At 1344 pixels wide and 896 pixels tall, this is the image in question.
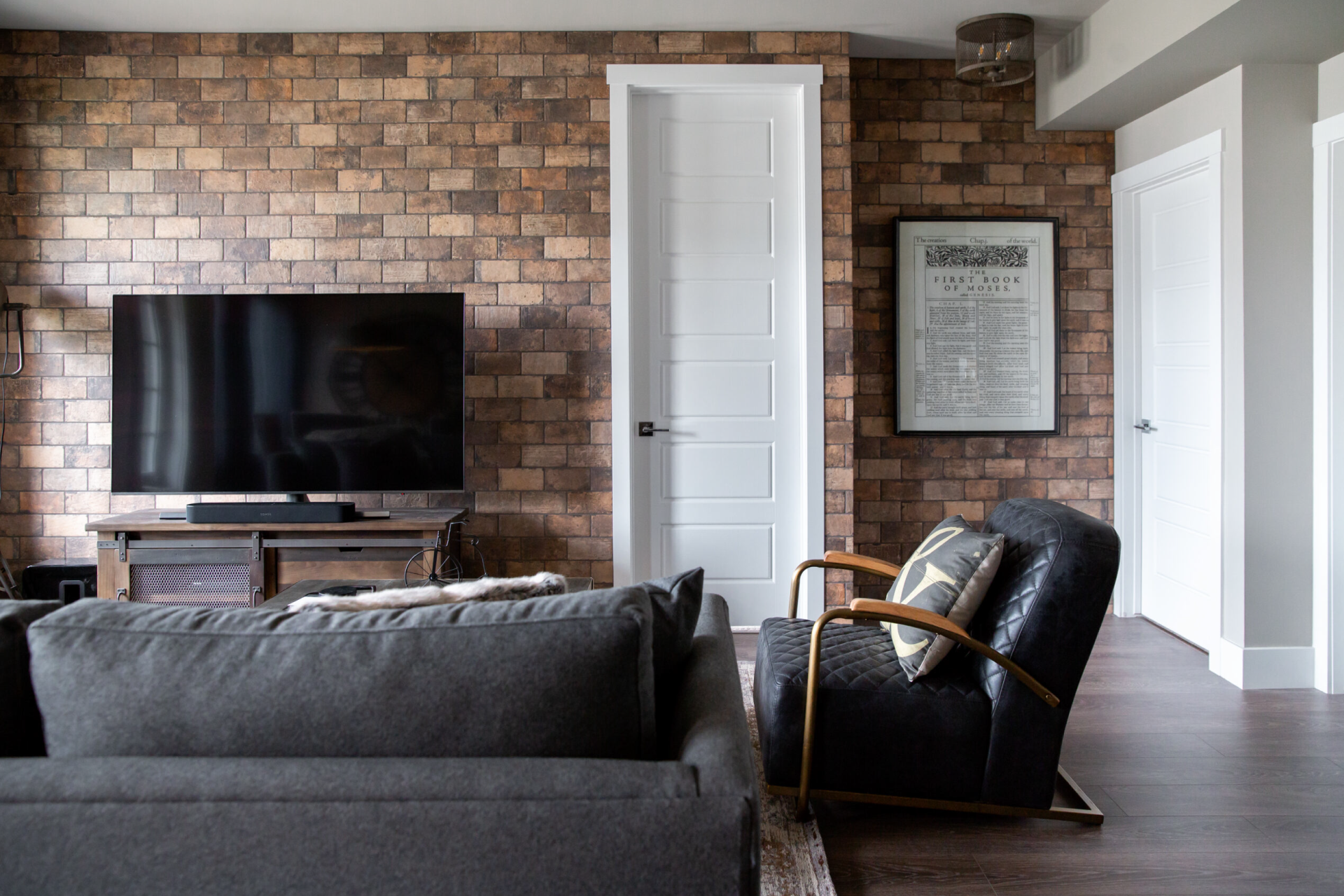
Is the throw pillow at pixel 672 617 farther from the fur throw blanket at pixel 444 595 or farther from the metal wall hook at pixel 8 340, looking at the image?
the metal wall hook at pixel 8 340

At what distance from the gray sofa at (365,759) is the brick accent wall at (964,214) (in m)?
3.11

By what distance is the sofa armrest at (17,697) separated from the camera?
1139mm

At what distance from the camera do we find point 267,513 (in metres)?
3.48

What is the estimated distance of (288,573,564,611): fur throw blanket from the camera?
1.33m

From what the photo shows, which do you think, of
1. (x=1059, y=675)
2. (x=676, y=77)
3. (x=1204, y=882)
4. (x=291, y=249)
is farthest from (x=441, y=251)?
(x=1204, y=882)

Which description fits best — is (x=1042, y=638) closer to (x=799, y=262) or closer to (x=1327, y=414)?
(x=1327, y=414)

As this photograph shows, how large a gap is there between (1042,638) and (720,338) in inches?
87.4

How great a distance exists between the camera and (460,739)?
43.4 inches

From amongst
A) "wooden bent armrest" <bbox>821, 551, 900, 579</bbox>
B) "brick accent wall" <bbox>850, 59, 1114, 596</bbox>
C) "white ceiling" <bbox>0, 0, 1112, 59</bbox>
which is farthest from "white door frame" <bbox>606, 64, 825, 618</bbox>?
"wooden bent armrest" <bbox>821, 551, 900, 579</bbox>

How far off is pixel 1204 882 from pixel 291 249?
387cm

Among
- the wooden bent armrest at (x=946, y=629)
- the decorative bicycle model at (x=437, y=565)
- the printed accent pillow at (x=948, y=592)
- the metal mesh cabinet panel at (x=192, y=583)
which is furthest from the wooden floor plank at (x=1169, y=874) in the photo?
the metal mesh cabinet panel at (x=192, y=583)

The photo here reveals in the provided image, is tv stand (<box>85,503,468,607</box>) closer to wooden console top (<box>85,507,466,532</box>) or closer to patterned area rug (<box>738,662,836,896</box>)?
wooden console top (<box>85,507,466,532</box>)

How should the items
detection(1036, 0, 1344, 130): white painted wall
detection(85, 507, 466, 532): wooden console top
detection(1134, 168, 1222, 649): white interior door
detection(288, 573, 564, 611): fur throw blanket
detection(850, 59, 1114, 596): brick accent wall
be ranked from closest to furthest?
detection(288, 573, 564, 611): fur throw blanket
detection(1036, 0, 1344, 130): white painted wall
detection(85, 507, 466, 532): wooden console top
detection(1134, 168, 1222, 649): white interior door
detection(850, 59, 1114, 596): brick accent wall

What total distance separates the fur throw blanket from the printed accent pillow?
1.06m
